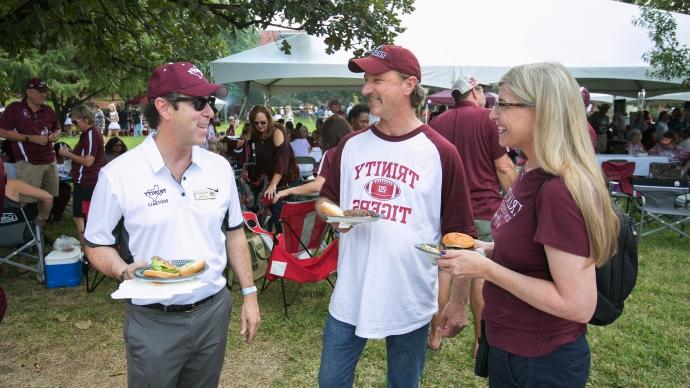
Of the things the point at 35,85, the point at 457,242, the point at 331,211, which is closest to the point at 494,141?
the point at 331,211

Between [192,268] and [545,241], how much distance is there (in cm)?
120

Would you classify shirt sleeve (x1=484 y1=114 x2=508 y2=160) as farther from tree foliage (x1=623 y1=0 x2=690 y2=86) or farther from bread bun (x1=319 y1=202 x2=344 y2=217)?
tree foliage (x1=623 y1=0 x2=690 y2=86)

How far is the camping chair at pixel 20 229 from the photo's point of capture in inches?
207

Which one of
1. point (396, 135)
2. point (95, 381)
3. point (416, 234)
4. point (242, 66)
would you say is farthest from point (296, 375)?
point (242, 66)

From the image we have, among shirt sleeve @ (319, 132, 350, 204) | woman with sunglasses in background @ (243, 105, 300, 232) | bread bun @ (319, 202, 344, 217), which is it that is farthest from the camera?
woman with sunglasses in background @ (243, 105, 300, 232)

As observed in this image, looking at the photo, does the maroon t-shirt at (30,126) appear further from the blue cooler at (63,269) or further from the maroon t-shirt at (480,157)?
the maroon t-shirt at (480,157)

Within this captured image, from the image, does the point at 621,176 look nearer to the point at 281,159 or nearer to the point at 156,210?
the point at 281,159

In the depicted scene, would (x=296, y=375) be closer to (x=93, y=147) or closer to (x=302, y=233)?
(x=302, y=233)

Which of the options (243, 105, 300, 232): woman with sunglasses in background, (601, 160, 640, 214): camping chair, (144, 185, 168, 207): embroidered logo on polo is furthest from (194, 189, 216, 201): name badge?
(601, 160, 640, 214): camping chair

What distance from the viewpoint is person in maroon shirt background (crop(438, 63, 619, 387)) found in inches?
60.3

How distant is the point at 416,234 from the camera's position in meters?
2.29

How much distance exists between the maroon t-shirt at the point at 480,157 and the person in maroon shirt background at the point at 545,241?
198 cm

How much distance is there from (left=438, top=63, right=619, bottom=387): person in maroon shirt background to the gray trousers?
1.04 meters

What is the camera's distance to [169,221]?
6.52ft
